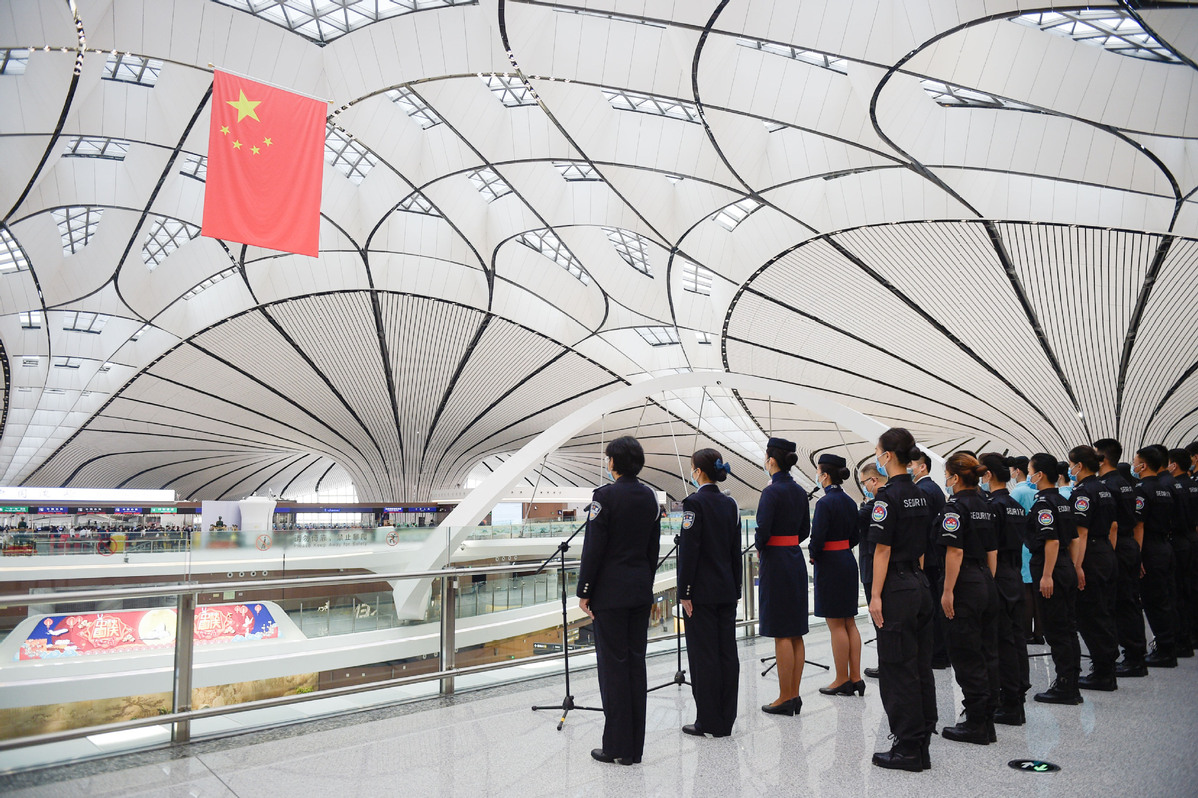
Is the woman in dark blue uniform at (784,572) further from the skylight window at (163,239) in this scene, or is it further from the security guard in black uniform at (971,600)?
the skylight window at (163,239)

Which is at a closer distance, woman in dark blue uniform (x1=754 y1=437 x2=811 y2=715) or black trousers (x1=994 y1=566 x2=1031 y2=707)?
black trousers (x1=994 y1=566 x2=1031 y2=707)

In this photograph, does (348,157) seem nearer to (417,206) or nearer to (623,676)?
(417,206)

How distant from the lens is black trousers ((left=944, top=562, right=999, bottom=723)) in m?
5.64

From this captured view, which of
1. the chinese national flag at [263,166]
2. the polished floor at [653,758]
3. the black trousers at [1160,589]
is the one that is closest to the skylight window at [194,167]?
the chinese national flag at [263,166]

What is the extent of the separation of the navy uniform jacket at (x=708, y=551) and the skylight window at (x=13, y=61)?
21.6m

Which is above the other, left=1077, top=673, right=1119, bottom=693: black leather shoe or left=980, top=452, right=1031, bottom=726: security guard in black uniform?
left=980, top=452, right=1031, bottom=726: security guard in black uniform

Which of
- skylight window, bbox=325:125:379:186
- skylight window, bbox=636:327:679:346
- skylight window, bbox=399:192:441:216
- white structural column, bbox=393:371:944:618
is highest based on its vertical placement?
skylight window, bbox=325:125:379:186

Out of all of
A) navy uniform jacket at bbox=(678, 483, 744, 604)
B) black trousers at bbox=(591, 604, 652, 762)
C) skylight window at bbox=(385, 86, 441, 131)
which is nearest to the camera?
black trousers at bbox=(591, 604, 652, 762)

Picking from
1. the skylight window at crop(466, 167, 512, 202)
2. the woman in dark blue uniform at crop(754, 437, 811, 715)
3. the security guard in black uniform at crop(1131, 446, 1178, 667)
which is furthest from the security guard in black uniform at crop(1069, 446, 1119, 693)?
the skylight window at crop(466, 167, 512, 202)

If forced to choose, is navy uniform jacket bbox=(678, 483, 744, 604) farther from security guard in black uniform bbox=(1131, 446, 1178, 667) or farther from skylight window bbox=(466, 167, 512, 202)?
skylight window bbox=(466, 167, 512, 202)

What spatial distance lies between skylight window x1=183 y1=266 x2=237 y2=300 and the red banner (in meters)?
29.0

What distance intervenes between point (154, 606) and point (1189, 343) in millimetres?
27265

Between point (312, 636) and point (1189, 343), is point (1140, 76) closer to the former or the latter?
point (1189, 343)

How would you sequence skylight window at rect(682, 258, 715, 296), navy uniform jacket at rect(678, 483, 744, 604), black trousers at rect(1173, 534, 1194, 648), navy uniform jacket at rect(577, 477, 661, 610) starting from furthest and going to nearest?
skylight window at rect(682, 258, 715, 296) < black trousers at rect(1173, 534, 1194, 648) < navy uniform jacket at rect(678, 483, 744, 604) < navy uniform jacket at rect(577, 477, 661, 610)
